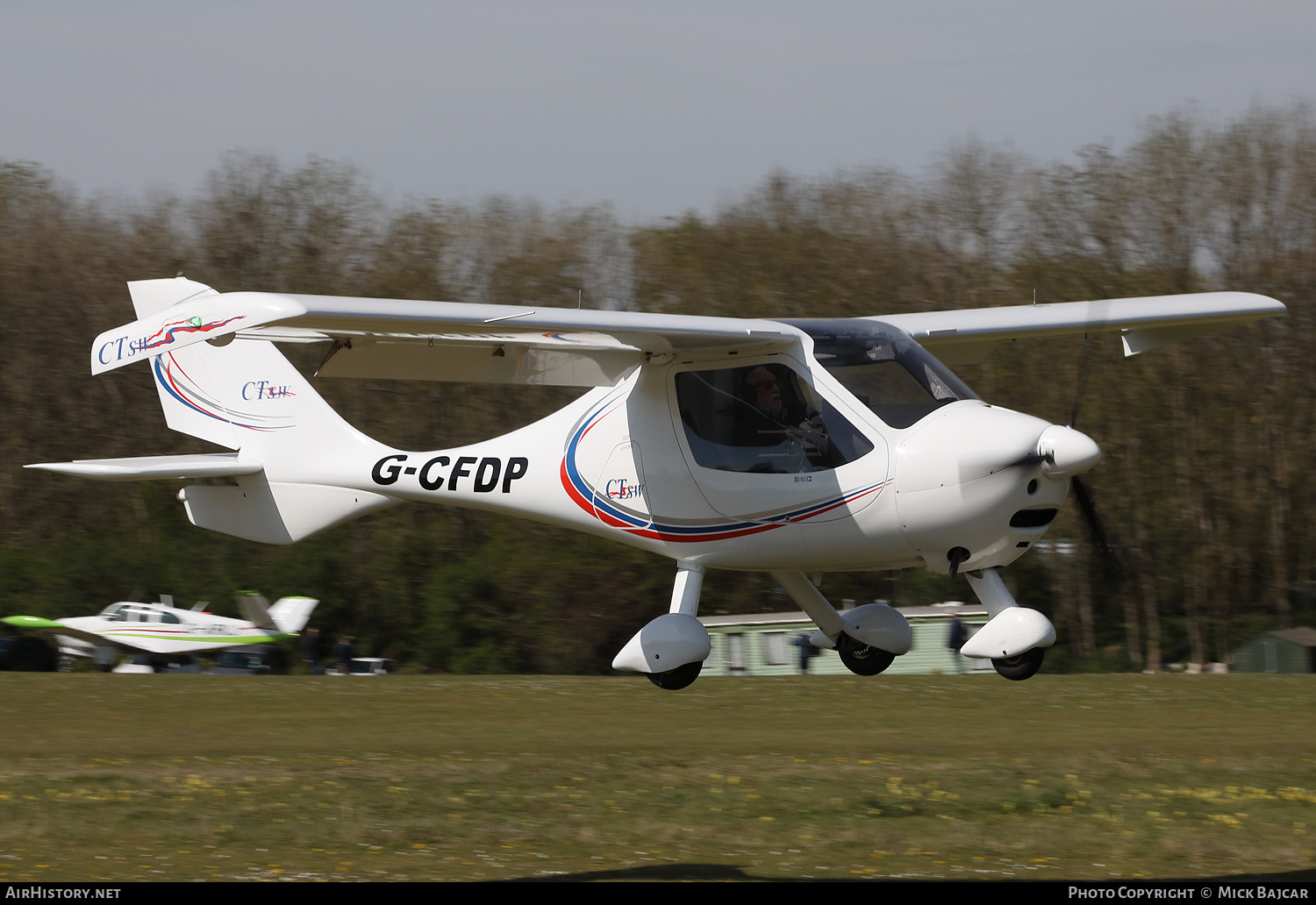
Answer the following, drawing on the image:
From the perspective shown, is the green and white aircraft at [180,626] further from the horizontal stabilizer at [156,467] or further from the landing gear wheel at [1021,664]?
the landing gear wheel at [1021,664]

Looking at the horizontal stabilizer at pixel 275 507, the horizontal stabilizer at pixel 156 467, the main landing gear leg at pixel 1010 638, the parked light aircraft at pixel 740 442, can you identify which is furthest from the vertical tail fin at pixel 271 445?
the main landing gear leg at pixel 1010 638

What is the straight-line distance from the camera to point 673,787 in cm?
1505

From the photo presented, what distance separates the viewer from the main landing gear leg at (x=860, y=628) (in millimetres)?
10562

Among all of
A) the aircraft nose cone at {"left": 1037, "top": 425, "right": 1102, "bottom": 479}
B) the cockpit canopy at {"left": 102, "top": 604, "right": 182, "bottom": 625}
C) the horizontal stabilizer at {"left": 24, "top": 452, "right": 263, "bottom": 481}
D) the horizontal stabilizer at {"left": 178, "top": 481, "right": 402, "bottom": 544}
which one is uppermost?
Result: the horizontal stabilizer at {"left": 24, "top": 452, "right": 263, "bottom": 481}

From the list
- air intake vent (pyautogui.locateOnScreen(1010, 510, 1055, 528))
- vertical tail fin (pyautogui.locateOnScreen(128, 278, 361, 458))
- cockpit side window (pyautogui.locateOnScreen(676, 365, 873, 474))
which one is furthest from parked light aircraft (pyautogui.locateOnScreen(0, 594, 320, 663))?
air intake vent (pyautogui.locateOnScreen(1010, 510, 1055, 528))

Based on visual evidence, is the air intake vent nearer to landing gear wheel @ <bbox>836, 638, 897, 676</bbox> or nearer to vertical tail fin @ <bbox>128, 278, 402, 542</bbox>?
landing gear wheel @ <bbox>836, 638, 897, 676</bbox>

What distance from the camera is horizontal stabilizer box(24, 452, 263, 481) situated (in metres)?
11.0

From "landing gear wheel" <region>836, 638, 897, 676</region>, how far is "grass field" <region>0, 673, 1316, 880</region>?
2122mm

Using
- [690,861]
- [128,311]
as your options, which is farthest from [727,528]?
[128,311]

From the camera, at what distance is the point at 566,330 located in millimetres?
9453

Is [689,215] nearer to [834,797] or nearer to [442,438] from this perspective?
[442,438]

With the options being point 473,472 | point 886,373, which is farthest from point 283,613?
point 886,373

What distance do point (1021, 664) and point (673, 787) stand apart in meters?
6.53

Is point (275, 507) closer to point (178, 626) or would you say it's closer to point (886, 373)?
point (886, 373)
